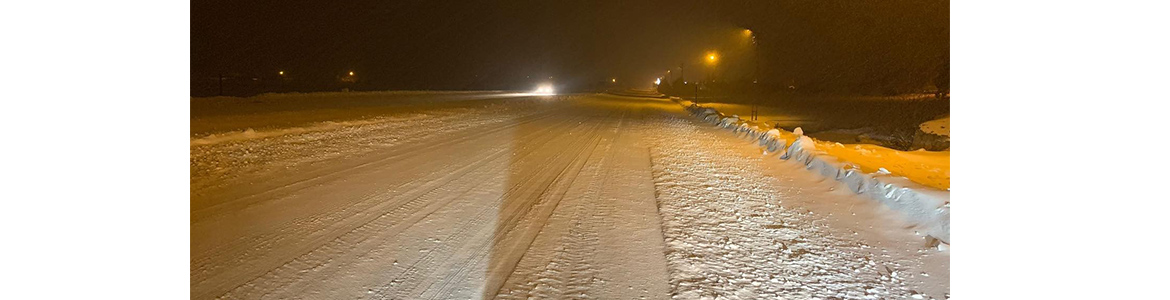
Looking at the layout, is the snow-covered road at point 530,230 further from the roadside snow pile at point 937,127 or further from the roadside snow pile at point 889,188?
the roadside snow pile at point 937,127

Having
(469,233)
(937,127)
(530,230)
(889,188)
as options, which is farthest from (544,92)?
(469,233)

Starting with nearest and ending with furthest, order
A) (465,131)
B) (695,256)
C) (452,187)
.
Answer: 1. (695,256)
2. (452,187)
3. (465,131)

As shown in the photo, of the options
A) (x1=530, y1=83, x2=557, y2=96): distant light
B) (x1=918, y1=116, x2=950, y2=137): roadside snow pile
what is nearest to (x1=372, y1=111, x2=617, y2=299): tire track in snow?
Result: (x1=918, y1=116, x2=950, y2=137): roadside snow pile

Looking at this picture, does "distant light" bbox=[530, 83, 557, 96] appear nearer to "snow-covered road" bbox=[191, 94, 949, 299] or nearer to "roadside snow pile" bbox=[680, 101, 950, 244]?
"roadside snow pile" bbox=[680, 101, 950, 244]

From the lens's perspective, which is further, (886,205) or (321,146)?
(321,146)

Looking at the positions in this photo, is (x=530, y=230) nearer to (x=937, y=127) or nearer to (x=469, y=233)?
(x=469, y=233)

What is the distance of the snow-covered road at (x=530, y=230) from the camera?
4922mm

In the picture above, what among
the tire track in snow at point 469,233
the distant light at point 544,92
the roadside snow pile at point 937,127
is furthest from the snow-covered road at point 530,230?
the distant light at point 544,92

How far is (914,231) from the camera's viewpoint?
22.4 feet

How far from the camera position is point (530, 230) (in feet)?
21.0

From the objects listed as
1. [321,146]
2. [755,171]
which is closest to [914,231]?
[755,171]

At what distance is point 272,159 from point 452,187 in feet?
12.5

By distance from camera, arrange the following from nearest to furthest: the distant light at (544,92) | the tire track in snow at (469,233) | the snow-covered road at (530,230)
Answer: the tire track in snow at (469,233) < the snow-covered road at (530,230) < the distant light at (544,92)

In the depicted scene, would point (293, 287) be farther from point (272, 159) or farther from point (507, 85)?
point (507, 85)
